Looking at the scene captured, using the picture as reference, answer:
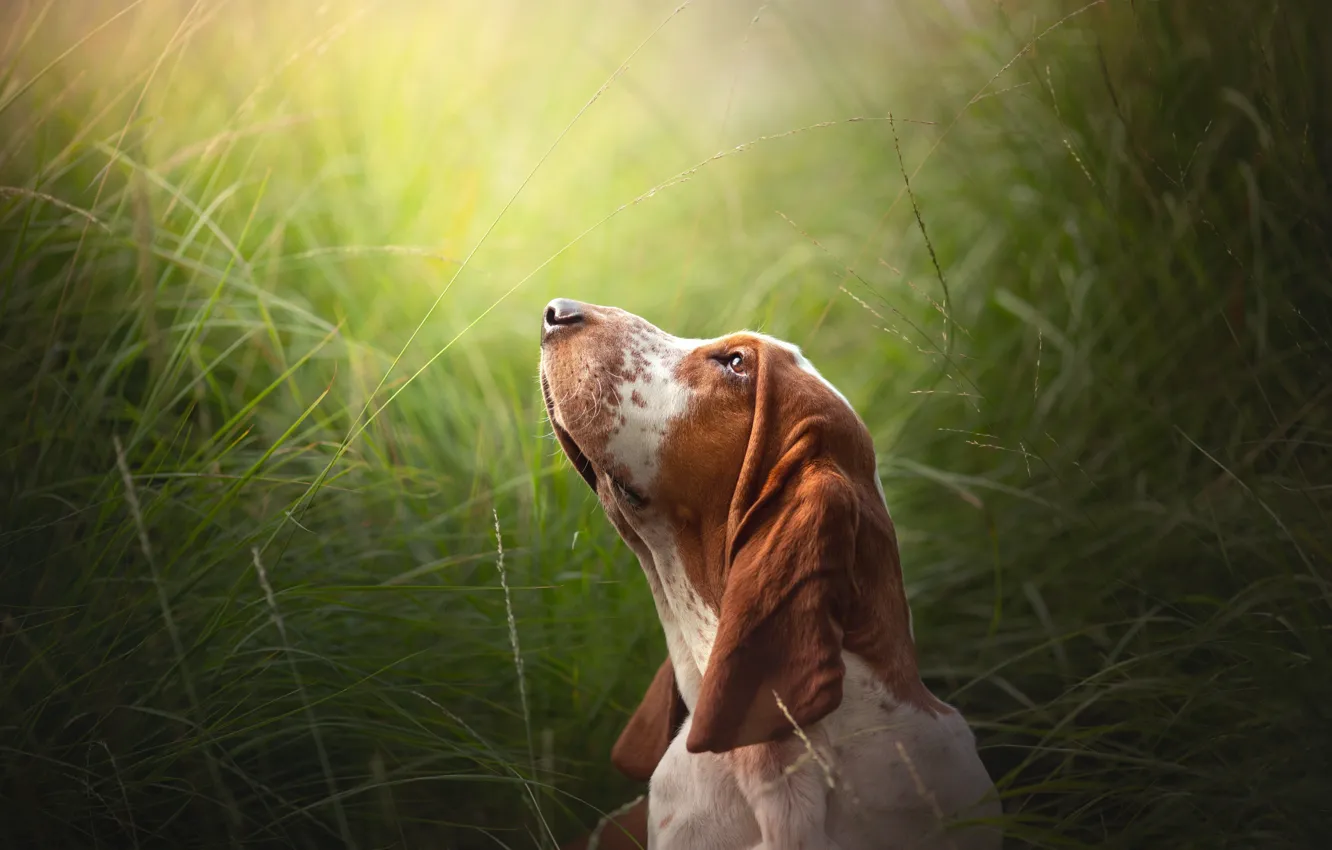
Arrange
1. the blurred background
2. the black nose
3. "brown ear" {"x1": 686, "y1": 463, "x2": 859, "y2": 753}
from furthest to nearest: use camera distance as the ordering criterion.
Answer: the black nose < the blurred background < "brown ear" {"x1": 686, "y1": 463, "x2": 859, "y2": 753}

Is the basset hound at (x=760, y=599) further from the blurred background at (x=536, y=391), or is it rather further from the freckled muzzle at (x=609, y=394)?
the blurred background at (x=536, y=391)

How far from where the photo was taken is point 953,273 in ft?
10.8

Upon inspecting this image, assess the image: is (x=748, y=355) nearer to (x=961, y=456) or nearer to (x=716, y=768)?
(x=716, y=768)

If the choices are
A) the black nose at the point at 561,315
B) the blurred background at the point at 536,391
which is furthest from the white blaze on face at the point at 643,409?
the blurred background at the point at 536,391

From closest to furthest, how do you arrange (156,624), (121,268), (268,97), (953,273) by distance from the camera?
(156,624)
(121,268)
(953,273)
(268,97)

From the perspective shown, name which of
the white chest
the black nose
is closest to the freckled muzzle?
the black nose

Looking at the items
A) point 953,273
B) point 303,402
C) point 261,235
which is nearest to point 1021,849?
point 953,273

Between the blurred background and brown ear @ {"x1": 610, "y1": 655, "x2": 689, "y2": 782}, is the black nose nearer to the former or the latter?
the blurred background

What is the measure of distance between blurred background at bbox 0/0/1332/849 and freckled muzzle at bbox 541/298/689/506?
202mm

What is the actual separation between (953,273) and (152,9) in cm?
234

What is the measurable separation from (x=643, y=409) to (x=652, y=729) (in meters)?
0.67

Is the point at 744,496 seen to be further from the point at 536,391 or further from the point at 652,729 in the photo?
the point at 536,391

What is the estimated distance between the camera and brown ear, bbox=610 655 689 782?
212cm

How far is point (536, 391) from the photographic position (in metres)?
3.25
